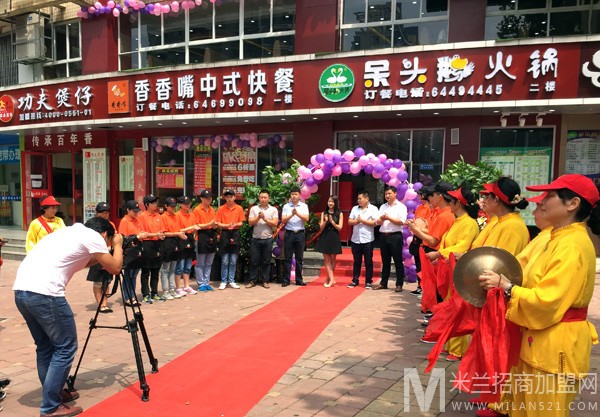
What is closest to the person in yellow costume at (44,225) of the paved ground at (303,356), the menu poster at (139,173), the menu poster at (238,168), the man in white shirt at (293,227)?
the paved ground at (303,356)

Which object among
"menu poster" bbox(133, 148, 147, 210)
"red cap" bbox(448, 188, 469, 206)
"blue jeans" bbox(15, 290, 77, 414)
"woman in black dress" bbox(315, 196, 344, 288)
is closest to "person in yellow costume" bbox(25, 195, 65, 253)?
"blue jeans" bbox(15, 290, 77, 414)

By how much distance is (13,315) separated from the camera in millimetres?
6871

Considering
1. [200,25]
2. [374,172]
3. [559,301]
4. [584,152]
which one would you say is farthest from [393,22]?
[559,301]

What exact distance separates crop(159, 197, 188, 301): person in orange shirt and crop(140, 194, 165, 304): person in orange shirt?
13cm

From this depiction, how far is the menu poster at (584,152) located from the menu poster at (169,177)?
32.9 ft

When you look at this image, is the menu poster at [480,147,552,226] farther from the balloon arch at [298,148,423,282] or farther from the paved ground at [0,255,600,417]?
the paved ground at [0,255,600,417]

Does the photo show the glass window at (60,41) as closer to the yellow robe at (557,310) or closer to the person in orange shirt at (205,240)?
the person in orange shirt at (205,240)

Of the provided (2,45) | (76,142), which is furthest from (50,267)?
(2,45)

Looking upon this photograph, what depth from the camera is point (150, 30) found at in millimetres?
13312

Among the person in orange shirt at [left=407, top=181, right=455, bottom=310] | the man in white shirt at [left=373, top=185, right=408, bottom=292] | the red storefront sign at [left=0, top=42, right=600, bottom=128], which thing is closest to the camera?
the person in orange shirt at [left=407, top=181, right=455, bottom=310]

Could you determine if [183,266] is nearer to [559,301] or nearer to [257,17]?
[559,301]

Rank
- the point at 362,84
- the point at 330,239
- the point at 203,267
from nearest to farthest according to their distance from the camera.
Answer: the point at 203,267
the point at 330,239
the point at 362,84

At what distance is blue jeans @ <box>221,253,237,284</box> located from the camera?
27.9ft

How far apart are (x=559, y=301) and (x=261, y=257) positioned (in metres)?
6.45
